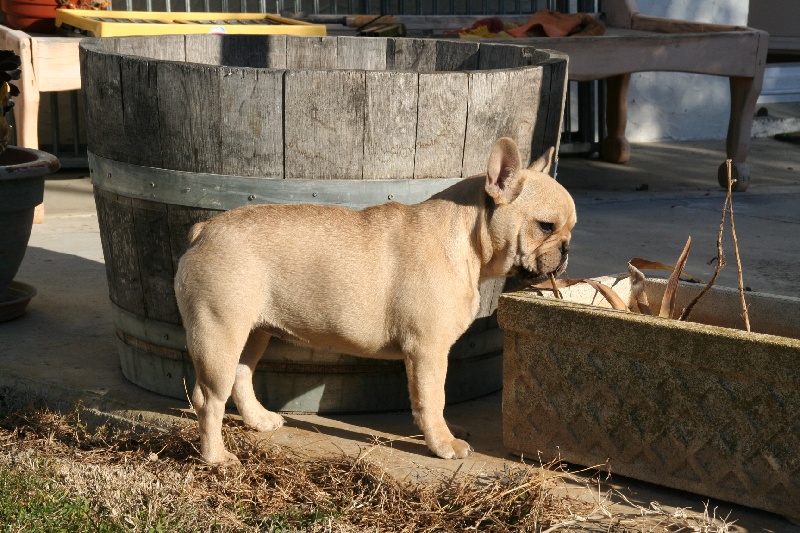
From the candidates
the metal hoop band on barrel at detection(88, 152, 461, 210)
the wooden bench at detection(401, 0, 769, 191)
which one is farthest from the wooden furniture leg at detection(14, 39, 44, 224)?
the wooden bench at detection(401, 0, 769, 191)

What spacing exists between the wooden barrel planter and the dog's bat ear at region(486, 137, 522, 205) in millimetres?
467

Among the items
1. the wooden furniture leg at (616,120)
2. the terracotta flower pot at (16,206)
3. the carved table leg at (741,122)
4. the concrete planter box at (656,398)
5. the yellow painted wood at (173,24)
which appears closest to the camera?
the concrete planter box at (656,398)

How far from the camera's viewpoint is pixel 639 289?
4.05 meters

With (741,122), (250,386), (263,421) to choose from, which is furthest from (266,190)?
(741,122)

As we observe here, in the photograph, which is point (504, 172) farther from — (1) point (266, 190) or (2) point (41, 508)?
(2) point (41, 508)

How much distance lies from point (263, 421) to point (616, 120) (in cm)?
655

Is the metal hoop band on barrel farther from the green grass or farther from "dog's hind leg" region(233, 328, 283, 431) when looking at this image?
the green grass

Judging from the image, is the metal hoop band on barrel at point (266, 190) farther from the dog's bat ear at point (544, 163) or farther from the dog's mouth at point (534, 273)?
the dog's mouth at point (534, 273)

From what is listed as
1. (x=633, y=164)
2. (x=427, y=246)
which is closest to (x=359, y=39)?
(x=427, y=246)

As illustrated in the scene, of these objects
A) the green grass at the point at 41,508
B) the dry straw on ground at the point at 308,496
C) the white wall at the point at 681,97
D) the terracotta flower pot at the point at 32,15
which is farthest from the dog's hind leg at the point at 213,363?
the white wall at the point at 681,97

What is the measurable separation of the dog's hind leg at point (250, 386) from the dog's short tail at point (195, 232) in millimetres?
467

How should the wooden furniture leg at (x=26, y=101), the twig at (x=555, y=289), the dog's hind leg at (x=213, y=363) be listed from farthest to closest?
1. the wooden furniture leg at (x=26, y=101)
2. the twig at (x=555, y=289)
3. the dog's hind leg at (x=213, y=363)

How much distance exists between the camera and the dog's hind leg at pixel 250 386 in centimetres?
397

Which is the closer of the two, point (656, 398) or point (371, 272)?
point (656, 398)
